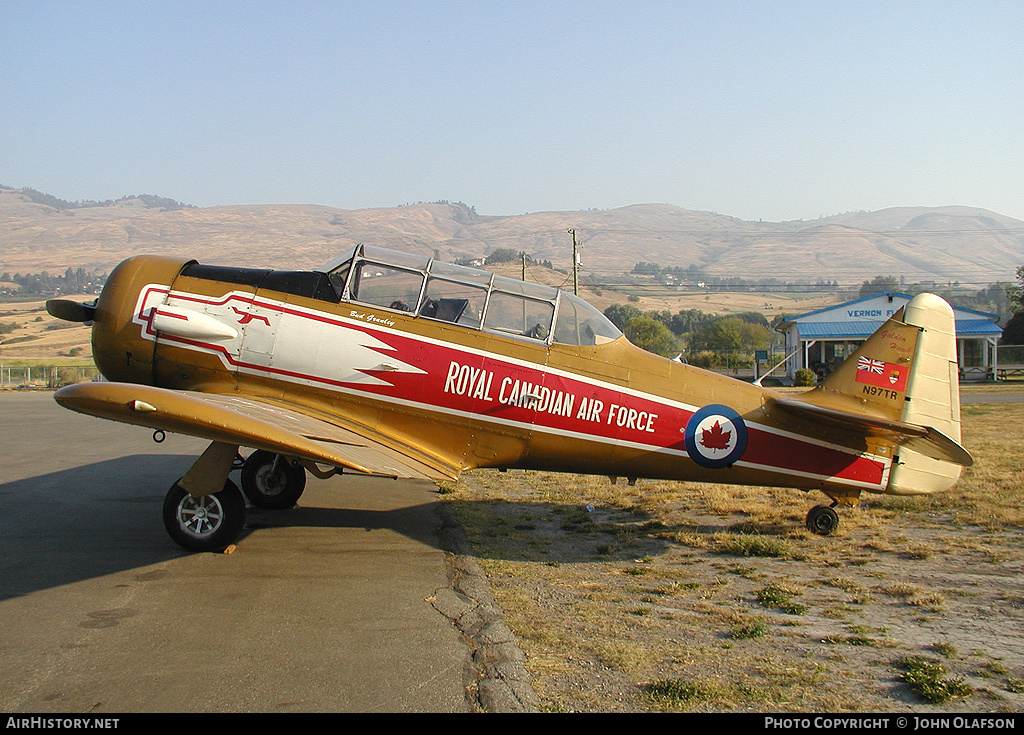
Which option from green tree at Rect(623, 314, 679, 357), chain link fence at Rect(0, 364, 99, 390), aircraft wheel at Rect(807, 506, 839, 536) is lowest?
chain link fence at Rect(0, 364, 99, 390)

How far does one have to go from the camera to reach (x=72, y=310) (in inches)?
309

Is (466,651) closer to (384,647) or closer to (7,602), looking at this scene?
(384,647)

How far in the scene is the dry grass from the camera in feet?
13.1

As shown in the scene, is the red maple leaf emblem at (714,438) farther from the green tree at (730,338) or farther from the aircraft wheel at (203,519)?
the green tree at (730,338)

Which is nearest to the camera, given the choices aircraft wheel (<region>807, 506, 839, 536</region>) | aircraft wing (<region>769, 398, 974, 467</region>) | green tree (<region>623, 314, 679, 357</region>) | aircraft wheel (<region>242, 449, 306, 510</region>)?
aircraft wing (<region>769, 398, 974, 467</region>)

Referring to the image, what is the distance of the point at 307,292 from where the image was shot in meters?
7.33

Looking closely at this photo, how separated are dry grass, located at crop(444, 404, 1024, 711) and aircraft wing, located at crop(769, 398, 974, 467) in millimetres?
928

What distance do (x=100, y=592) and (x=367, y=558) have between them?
2113 mm

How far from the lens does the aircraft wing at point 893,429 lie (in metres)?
6.87

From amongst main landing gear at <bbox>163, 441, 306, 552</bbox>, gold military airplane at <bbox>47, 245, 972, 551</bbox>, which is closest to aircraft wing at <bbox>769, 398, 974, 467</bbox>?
gold military airplane at <bbox>47, 245, 972, 551</bbox>

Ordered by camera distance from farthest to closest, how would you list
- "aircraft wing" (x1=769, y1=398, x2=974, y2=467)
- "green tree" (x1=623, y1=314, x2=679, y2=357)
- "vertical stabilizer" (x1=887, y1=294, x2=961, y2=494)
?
"green tree" (x1=623, y1=314, x2=679, y2=357)
"vertical stabilizer" (x1=887, y1=294, x2=961, y2=494)
"aircraft wing" (x1=769, y1=398, x2=974, y2=467)

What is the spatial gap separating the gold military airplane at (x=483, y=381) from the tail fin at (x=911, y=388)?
0.02 metres

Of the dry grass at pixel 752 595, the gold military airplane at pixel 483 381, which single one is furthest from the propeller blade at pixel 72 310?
the dry grass at pixel 752 595

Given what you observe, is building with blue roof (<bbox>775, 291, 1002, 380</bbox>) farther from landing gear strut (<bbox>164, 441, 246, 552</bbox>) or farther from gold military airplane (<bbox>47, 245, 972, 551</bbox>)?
landing gear strut (<bbox>164, 441, 246, 552</bbox>)
